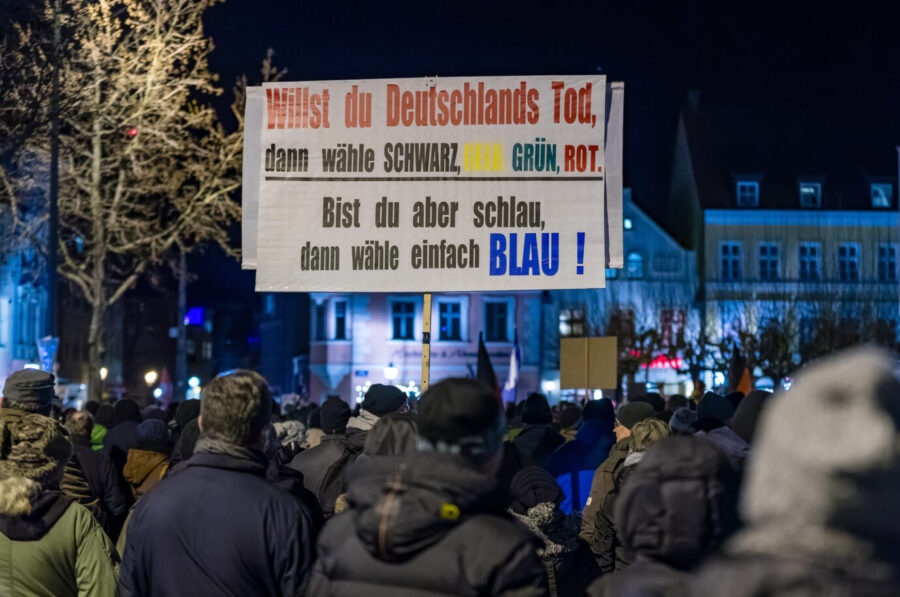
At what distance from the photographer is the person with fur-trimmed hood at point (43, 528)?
4.50 m

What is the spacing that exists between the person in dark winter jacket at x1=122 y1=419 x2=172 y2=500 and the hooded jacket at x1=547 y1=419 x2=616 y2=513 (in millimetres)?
2928

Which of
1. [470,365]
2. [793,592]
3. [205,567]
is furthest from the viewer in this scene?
[470,365]

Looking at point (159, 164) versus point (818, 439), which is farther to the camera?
point (159, 164)

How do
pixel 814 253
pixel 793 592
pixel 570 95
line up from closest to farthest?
1. pixel 793 592
2. pixel 570 95
3. pixel 814 253

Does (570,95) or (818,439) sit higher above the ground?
(570,95)

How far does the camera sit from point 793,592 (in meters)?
2.17

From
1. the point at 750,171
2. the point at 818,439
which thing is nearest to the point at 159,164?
the point at 818,439

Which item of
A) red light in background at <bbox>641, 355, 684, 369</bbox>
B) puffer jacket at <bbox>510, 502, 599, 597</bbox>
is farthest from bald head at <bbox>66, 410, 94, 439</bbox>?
red light in background at <bbox>641, 355, 684, 369</bbox>

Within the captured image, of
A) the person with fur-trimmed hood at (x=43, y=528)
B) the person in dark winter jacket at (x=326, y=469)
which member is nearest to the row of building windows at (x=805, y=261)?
the person in dark winter jacket at (x=326, y=469)

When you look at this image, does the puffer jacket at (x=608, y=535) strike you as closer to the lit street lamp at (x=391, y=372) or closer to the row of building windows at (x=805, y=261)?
the lit street lamp at (x=391, y=372)

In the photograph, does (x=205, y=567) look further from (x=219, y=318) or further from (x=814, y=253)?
(x=219, y=318)

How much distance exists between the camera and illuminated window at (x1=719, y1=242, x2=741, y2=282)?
5334 centimetres

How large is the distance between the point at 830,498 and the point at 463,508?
1.11 metres

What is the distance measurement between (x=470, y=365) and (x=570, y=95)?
40.8 metres
